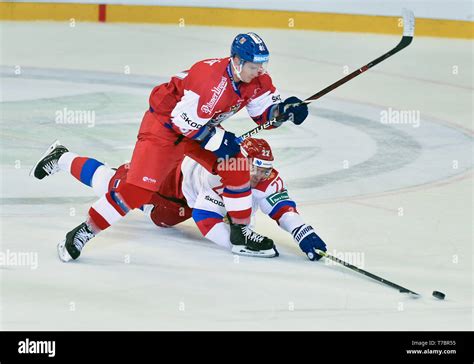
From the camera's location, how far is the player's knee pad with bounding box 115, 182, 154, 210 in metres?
5.20

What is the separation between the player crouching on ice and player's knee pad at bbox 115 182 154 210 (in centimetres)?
3

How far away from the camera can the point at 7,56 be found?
10977mm

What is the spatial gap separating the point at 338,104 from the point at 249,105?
4.02 meters

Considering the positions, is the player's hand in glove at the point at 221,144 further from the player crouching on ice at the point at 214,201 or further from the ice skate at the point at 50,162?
the ice skate at the point at 50,162

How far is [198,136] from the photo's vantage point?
5172mm

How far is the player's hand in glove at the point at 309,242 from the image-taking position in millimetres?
5270

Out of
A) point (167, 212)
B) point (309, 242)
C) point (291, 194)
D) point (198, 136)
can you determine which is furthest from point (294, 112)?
point (291, 194)

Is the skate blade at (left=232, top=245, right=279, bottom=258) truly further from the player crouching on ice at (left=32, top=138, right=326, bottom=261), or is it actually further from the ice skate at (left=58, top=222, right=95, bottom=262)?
the ice skate at (left=58, top=222, right=95, bottom=262)

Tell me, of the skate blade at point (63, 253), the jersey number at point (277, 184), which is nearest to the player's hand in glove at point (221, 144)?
the jersey number at point (277, 184)

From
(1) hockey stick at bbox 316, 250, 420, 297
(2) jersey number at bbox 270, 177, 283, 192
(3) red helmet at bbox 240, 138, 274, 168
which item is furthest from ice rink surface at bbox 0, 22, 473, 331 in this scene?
(3) red helmet at bbox 240, 138, 274, 168

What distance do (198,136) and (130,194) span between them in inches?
16.8

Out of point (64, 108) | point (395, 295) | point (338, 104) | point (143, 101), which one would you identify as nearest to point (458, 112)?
point (338, 104)
